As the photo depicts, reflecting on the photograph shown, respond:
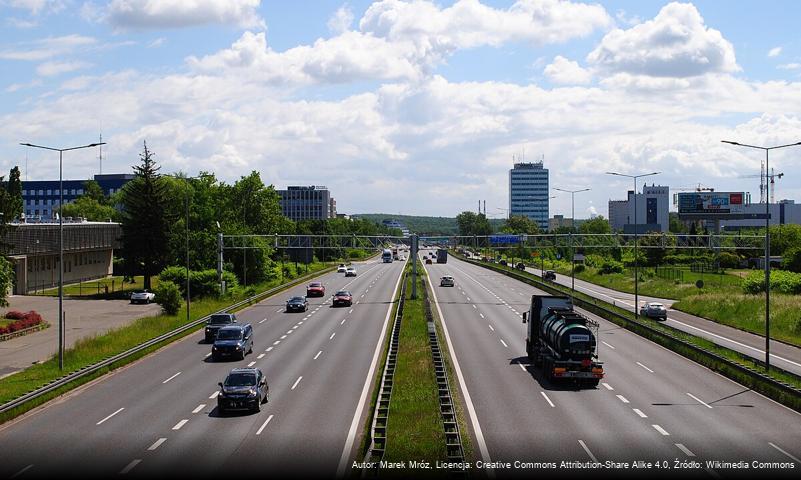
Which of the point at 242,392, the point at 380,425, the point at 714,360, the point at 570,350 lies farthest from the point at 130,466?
the point at 714,360

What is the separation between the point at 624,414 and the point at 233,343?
2158cm

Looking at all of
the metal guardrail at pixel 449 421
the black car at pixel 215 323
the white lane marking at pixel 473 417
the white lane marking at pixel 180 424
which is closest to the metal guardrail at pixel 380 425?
the white lane marking at pixel 473 417

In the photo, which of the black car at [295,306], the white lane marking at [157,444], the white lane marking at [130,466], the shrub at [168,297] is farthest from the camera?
the black car at [295,306]

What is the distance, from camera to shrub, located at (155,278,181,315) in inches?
2419

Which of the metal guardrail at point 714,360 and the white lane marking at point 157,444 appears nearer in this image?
the white lane marking at point 157,444

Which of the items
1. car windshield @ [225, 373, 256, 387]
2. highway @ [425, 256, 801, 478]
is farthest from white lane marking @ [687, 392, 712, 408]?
car windshield @ [225, 373, 256, 387]

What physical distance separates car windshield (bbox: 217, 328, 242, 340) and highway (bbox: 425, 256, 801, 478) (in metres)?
12.2

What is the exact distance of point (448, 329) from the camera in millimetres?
55812

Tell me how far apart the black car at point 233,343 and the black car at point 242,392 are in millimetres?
11713

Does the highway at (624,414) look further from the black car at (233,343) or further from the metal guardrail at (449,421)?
the black car at (233,343)

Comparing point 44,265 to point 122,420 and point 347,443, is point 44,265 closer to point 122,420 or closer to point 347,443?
point 122,420

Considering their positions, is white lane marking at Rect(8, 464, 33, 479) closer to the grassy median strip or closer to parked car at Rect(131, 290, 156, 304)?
the grassy median strip

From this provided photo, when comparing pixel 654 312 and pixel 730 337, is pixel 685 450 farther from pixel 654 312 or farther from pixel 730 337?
pixel 654 312

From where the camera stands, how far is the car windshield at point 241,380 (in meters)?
29.0
